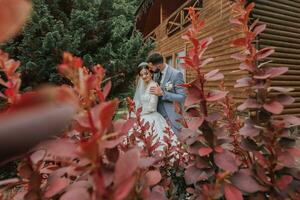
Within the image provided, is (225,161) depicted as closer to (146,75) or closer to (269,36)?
(146,75)

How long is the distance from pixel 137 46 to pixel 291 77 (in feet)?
12.6

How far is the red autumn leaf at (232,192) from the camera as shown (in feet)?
2.71

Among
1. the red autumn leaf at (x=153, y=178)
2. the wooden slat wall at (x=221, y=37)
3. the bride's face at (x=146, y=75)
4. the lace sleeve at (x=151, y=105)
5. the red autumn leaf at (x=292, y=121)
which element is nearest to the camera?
the red autumn leaf at (x=153, y=178)

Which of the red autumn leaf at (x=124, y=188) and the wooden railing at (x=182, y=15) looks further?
the wooden railing at (x=182, y=15)

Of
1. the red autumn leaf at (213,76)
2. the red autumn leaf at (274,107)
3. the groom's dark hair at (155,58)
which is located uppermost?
the groom's dark hair at (155,58)

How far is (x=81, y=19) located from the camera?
7328 millimetres

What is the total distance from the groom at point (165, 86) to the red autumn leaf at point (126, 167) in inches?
133

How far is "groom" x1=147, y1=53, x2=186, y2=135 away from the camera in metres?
4.07

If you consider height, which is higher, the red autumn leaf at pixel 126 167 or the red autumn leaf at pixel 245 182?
the red autumn leaf at pixel 126 167

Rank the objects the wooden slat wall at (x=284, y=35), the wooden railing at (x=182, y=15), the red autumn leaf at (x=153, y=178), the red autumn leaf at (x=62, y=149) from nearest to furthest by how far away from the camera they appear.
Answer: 1. the red autumn leaf at (x=62, y=149)
2. the red autumn leaf at (x=153, y=178)
3. the wooden slat wall at (x=284, y=35)
4. the wooden railing at (x=182, y=15)

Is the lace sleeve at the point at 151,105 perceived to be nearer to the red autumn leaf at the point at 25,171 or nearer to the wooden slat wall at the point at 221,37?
the red autumn leaf at the point at 25,171

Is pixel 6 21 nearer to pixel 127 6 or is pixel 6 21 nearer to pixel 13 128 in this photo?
pixel 13 128

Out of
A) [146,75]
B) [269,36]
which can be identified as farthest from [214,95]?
[269,36]

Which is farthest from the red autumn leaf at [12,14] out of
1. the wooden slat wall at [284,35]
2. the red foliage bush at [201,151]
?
the wooden slat wall at [284,35]
